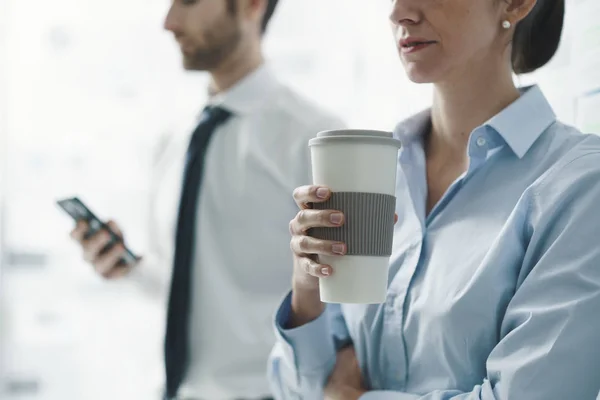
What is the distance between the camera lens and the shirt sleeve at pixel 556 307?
0.71m

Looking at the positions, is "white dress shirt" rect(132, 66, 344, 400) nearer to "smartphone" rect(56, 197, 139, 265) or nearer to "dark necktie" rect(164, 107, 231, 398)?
"dark necktie" rect(164, 107, 231, 398)

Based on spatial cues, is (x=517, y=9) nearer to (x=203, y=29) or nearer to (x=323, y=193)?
(x=323, y=193)

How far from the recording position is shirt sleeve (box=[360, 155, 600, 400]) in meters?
0.71

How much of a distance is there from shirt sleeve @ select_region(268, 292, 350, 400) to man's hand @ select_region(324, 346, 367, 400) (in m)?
0.01

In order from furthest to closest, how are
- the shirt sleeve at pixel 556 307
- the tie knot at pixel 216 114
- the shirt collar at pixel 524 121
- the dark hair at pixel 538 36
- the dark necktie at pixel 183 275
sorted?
the tie knot at pixel 216 114 → the dark necktie at pixel 183 275 → the dark hair at pixel 538 36 → the shirt collar at pixel 524 121 → the shirt sleeve at pixel 556 307

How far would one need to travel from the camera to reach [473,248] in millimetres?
845

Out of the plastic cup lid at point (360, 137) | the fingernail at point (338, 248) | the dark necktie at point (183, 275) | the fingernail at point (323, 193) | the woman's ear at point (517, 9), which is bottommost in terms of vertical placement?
the dark necktie at point (183, 275)

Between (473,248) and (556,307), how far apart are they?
15cm

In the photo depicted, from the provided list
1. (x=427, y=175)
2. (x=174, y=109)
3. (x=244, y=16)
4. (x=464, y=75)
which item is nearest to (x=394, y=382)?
(x=427, y=175)

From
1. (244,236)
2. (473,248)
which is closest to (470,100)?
(473,248)

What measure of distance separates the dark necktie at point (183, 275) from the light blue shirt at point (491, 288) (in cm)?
58

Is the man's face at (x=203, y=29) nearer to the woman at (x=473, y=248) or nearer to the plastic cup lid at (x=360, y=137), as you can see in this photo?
the woman at (x=473, y=248)

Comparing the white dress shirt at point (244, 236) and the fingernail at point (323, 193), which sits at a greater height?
the fingernail at point (323, 193)

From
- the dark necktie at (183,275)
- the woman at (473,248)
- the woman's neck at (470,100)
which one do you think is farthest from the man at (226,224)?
the woman's neck at (470,100)
